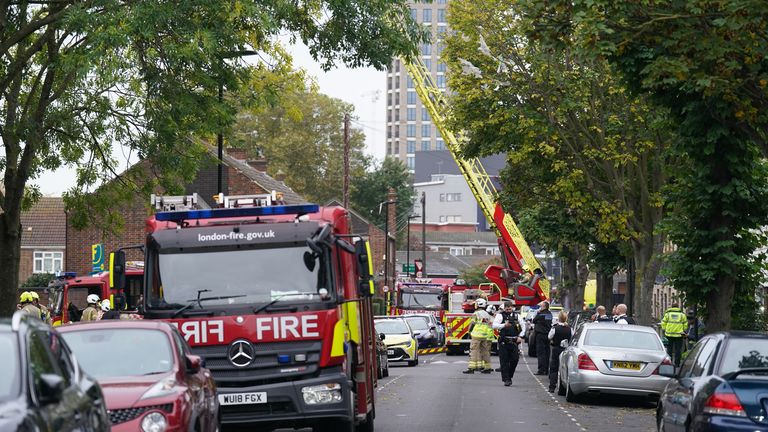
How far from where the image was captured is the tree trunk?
2592cm

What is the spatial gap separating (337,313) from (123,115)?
44.4 ft

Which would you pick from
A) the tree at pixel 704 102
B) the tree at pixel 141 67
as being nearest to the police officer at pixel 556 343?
the tree at pixel 704 102

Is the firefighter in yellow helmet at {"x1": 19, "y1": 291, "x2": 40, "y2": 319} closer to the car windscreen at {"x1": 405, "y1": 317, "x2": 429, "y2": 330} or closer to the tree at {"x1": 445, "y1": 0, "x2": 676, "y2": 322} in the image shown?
the tree at {"x1": 445, "y1": 0, "x2": 676, "y2": 322}

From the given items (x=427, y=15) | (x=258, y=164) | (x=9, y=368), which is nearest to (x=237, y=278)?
(x=9, y=368)

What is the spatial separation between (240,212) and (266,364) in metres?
1.79

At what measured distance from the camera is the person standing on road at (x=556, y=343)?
27.0m

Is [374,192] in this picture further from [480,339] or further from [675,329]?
[675,329]

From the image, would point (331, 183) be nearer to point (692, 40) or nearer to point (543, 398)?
point (543, 398)

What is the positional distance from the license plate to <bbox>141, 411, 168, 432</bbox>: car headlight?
3129mm

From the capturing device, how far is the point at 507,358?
93.1ft

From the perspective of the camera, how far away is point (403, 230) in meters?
137

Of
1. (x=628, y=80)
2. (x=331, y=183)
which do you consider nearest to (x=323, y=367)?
(x=628, y=80)

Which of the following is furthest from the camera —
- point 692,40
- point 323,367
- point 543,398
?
point 543,398

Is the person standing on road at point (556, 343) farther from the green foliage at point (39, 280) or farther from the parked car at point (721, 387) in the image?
the green foliage at point (39, 280)
